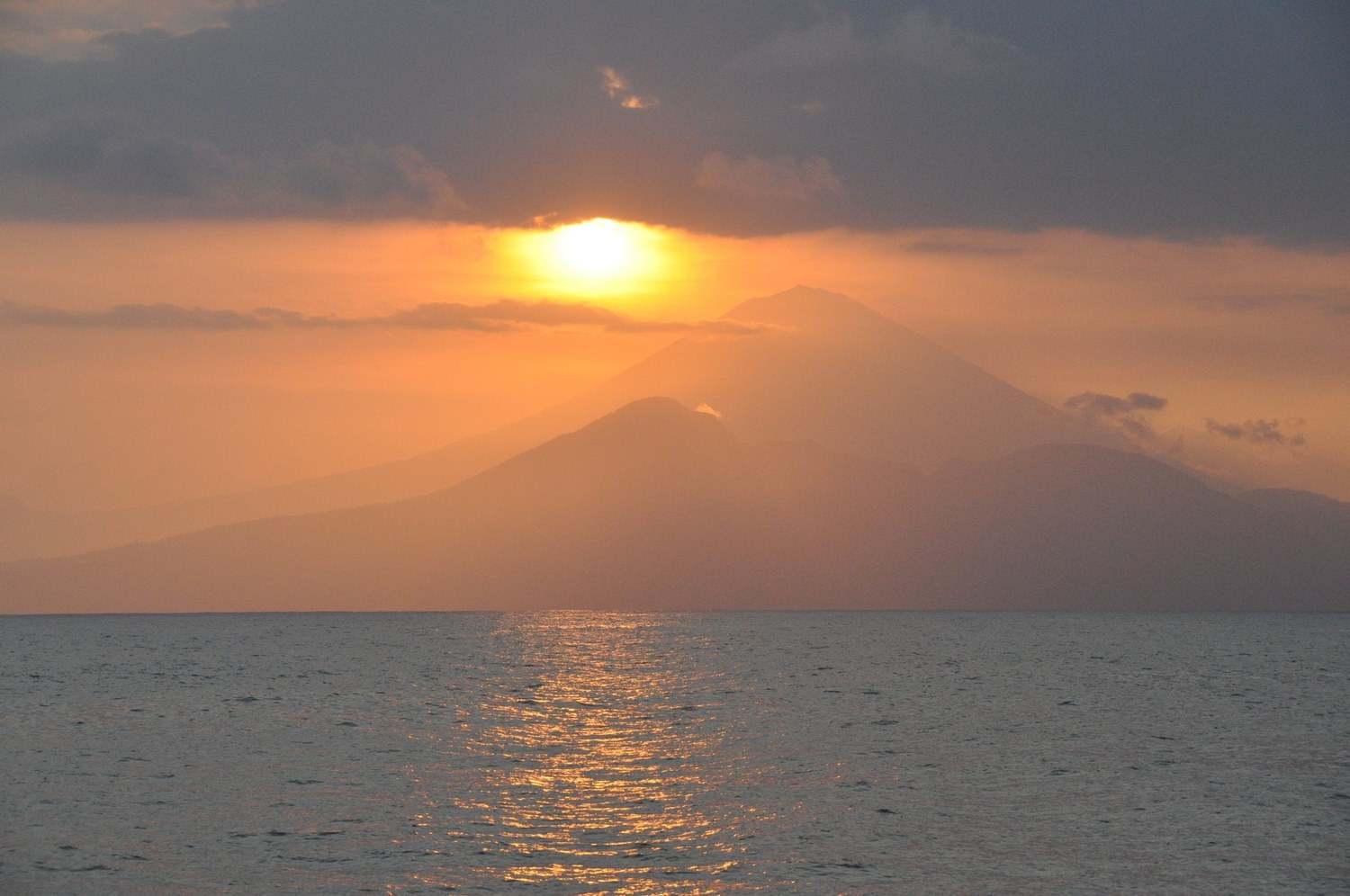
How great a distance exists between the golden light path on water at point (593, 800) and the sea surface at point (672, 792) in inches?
7.5

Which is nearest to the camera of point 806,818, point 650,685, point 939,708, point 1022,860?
point 1022,860

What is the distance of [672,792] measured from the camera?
49719 mm

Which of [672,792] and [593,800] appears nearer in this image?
[593,800]

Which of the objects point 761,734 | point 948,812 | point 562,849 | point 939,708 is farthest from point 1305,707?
point 562,849

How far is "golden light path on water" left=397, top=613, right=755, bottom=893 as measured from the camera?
118ft

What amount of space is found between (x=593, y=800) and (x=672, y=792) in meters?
3.64

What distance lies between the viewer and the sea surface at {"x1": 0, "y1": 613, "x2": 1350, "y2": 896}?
120 feet

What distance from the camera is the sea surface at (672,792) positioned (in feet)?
120

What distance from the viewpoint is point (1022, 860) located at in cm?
3794

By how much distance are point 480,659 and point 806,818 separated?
12556 cm

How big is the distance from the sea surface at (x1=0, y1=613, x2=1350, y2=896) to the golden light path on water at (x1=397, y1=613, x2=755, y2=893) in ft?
0.63

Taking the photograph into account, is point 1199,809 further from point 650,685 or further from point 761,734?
point 650,685

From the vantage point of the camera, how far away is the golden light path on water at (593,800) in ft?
118

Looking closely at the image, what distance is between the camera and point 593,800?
47.7 metres
